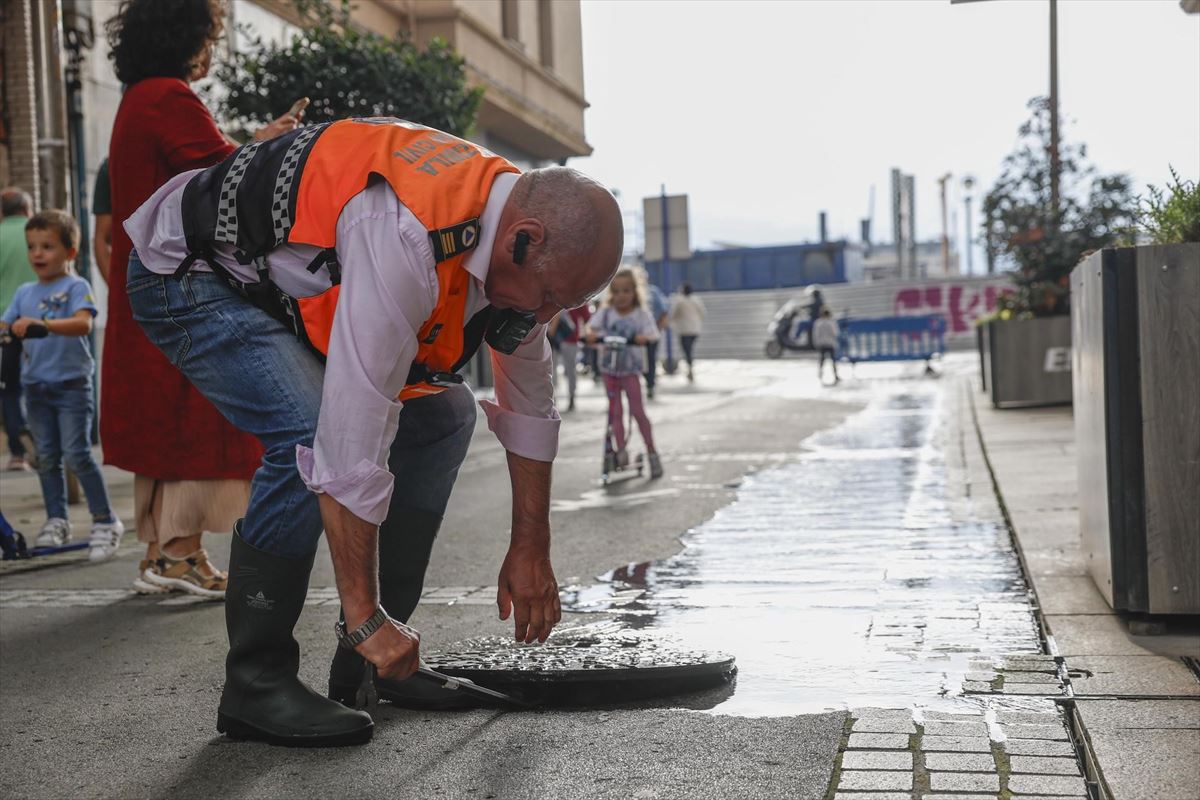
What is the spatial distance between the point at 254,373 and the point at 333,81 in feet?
33.3

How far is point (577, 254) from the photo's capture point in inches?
116

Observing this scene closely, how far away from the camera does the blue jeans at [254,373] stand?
3322 millimetres

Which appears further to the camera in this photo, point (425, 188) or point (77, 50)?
point (77, 50)

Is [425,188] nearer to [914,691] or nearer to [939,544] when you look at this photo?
[914,691]

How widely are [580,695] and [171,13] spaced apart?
2.83 m

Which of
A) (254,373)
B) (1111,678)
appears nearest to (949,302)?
(1111,678)

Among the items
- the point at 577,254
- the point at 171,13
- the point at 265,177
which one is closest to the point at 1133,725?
the point at 577,254

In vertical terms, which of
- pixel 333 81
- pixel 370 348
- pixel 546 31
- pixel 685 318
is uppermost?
pixel 333 81

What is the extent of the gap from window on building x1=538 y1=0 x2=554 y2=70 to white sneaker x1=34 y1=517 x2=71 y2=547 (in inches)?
121

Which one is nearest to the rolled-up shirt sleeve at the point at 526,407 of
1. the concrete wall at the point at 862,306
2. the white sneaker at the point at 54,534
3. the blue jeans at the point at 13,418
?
the white sneaker at the point at 54,534

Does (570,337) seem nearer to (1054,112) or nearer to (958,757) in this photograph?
(1054,112)

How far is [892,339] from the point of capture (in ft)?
102

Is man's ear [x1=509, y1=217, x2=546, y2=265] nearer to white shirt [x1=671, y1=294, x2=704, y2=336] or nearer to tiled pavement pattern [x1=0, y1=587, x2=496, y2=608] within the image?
tiled pavement pattern [x1=0, y1=587, x2=496, y2=608]

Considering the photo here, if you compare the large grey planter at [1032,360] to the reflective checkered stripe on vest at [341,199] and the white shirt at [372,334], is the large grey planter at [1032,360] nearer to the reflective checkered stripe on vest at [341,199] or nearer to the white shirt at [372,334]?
the reflective checkered stripe on vest at [341,199]
